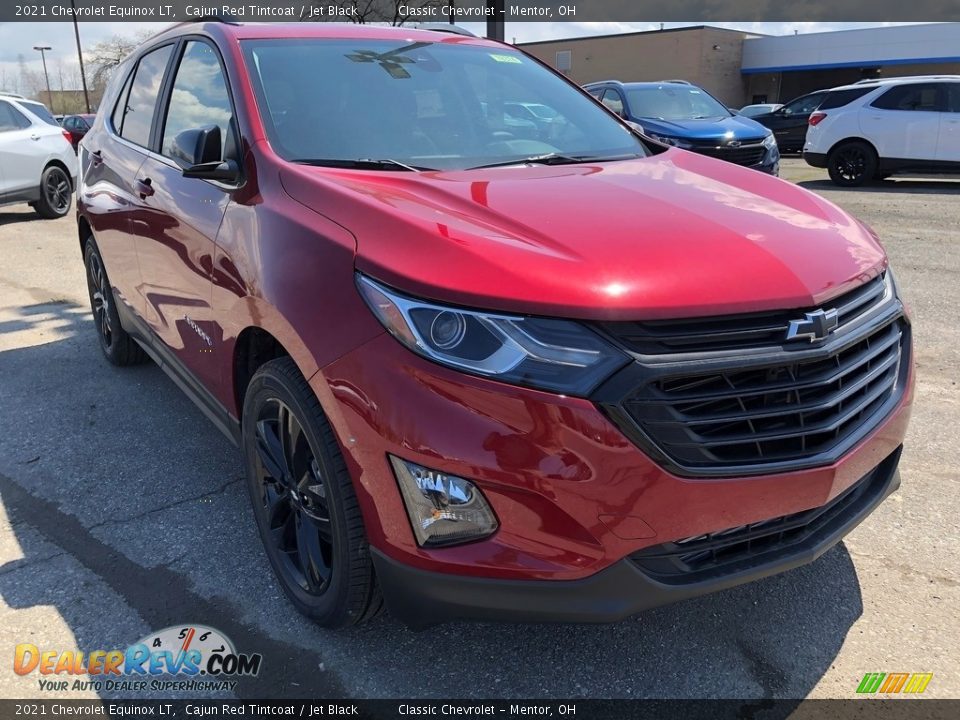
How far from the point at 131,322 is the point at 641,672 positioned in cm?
318

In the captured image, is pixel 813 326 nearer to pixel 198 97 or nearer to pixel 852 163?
pixel 198 97

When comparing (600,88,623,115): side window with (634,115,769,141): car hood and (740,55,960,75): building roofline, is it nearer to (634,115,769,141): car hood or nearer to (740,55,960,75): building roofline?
(634,115,769,141): car hood

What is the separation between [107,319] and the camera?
16.1 ft

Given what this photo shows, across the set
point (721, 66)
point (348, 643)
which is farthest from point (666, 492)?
point (721, 66)

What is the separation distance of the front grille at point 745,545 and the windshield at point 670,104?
33.9ft

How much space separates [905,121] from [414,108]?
12.0m

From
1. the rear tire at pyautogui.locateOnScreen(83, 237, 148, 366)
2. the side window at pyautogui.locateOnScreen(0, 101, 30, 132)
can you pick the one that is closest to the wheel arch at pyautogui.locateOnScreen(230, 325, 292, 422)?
the rear tire at pyautogui.locateOnScreen(83, 237, 148, 366)

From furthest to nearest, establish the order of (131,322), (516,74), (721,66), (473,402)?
(721,66) → (131,322) → (516,74) → (473,402)

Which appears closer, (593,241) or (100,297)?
(593,241)

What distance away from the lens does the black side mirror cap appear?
267cm

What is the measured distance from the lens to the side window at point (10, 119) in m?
11.0

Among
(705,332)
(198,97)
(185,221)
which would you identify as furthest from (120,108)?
(705,332)

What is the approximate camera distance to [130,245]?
383 centimetres

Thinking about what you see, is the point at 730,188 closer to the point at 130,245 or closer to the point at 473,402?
the point at 473,402
